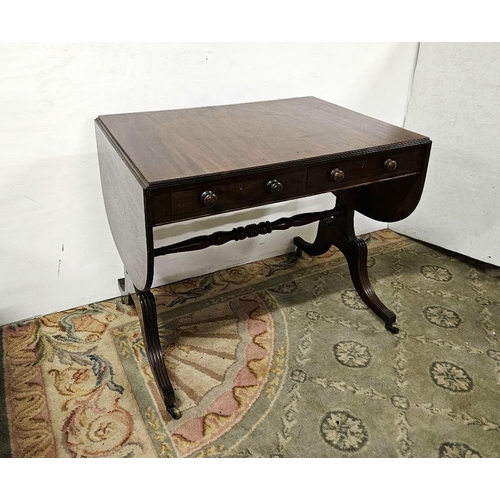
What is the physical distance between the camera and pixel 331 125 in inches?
68.8

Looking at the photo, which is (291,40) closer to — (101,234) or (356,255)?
(356,255)

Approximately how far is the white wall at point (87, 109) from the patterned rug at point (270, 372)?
0.13 metres

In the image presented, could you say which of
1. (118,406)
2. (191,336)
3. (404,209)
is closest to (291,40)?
(404,209)

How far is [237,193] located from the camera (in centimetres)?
141

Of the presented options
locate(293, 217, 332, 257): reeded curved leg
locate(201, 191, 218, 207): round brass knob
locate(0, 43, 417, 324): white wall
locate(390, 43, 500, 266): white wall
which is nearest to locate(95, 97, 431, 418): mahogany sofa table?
locate(201, 191, 218, 207): round brass knob

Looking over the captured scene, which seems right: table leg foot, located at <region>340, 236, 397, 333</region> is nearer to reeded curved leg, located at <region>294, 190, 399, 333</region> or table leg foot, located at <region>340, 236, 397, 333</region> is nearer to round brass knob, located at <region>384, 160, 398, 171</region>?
reeded curved leg, located at <region>294, 190, 399, 333</region>

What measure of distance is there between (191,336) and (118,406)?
42 centimetres

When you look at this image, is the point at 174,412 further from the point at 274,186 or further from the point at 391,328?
the point at 391,328

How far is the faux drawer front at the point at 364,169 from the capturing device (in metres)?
1.53

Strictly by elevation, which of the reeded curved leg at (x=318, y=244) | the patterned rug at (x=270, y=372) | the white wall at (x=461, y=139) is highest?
the white wall at (x=461, y=139)

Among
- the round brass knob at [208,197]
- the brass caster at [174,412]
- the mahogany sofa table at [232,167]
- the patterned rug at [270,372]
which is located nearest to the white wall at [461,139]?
the patterned rug at [270,372]

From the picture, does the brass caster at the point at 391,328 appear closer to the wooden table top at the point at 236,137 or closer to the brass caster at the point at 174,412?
the wooden table top at the point at 236,137

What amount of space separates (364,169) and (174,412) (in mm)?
988

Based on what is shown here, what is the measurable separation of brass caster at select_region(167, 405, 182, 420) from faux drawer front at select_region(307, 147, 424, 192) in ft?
2.69
